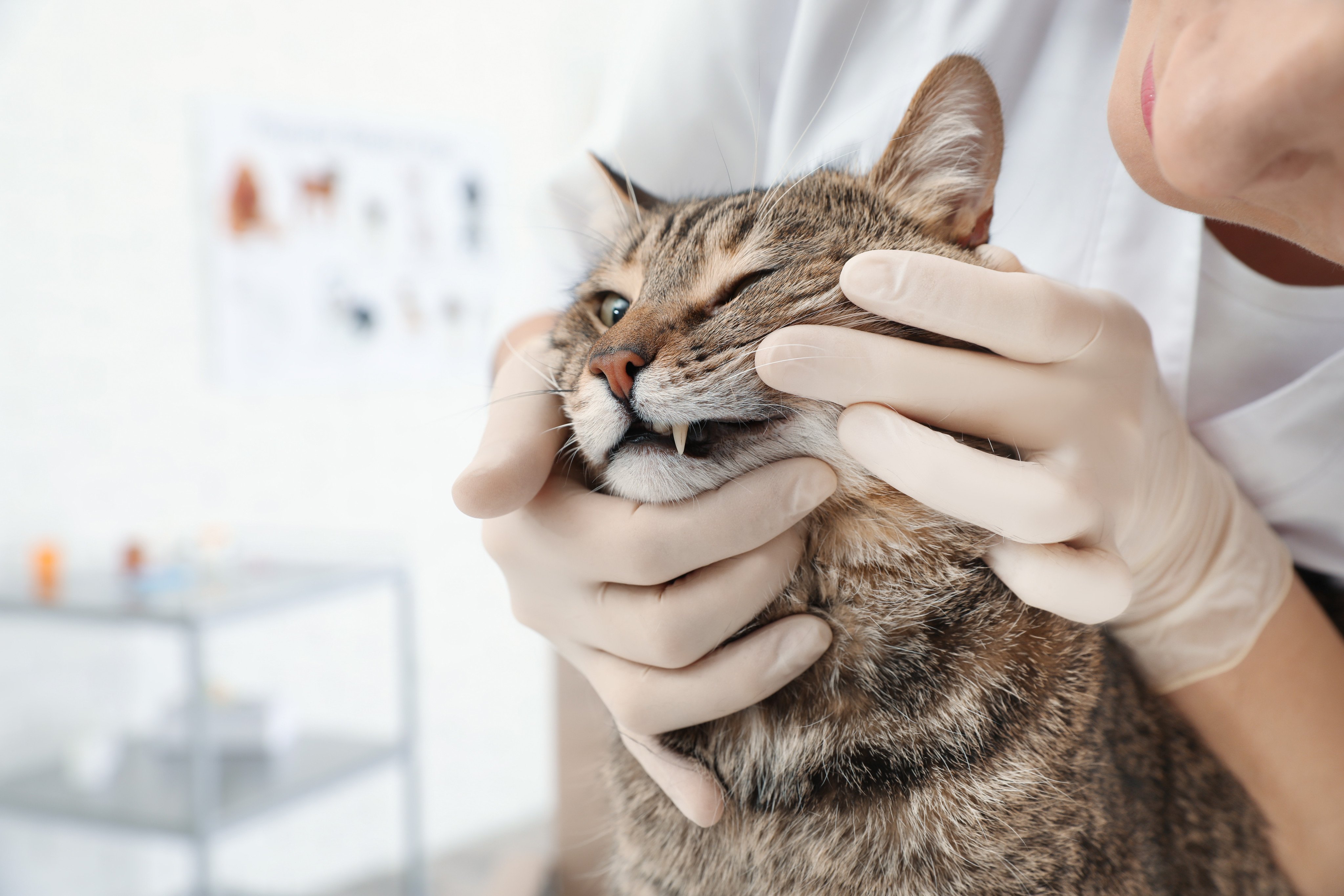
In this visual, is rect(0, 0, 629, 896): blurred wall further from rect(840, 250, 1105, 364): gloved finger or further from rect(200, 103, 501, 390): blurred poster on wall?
rect(840, 250, 1105, 364): gloved finger

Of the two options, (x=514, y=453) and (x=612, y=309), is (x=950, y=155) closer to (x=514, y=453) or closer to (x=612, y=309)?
(x=612, y=309)

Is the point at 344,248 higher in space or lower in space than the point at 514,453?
lower

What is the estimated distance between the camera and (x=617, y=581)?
73 centimetres

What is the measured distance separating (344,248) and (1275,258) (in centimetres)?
272

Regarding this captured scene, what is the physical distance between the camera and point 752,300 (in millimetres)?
660

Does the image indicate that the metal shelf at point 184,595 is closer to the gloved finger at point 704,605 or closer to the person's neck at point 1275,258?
the gloved finger at point 704,605

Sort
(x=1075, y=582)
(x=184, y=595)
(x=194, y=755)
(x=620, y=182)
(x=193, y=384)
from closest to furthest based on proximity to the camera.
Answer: (x=1075, y=582) → (x=620, y=182) → (x=194, y=755) → (x=184, y=595) → (x=193, y=384)

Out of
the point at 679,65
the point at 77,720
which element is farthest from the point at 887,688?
the point at 77,720

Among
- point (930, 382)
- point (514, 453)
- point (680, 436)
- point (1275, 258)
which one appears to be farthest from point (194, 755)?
point (1275, 258)

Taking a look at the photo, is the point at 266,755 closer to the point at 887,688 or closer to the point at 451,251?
the point at 451,251

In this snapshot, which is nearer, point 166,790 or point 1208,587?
point 1208,587

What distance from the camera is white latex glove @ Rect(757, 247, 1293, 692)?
0.61 m

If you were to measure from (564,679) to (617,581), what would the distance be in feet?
3.07

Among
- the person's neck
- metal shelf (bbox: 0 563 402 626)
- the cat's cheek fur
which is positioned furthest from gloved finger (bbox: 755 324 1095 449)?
metal shelf (bbox: 0 563 402 626)
